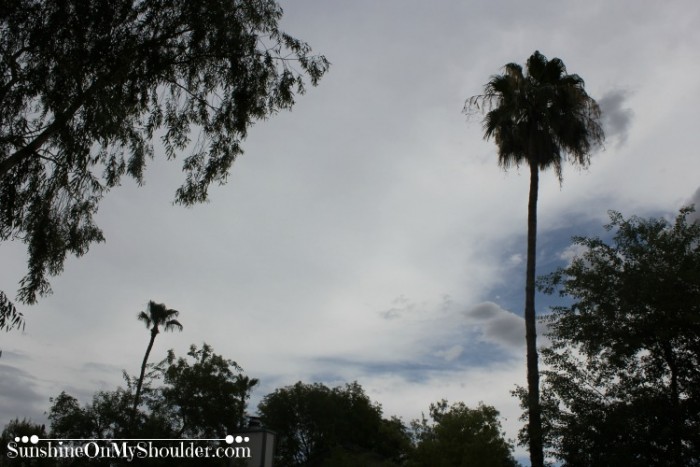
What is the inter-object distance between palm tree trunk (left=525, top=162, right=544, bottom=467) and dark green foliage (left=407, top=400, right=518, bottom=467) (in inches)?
316

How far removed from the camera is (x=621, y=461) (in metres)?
11.9

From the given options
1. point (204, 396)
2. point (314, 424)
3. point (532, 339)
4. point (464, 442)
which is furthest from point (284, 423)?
point (532, 339)

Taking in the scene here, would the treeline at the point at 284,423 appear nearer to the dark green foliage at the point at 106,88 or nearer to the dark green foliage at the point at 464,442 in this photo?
the dark green foliage at the point at 464,442

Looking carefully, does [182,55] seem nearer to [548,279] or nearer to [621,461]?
[548,279]

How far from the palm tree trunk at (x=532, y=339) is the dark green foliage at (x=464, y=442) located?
8.02 m

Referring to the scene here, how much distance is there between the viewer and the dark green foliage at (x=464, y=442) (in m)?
21.8

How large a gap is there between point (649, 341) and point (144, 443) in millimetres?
25025

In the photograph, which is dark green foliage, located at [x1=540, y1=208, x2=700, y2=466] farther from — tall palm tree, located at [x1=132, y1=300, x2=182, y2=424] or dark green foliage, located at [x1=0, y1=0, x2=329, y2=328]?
tall palm tree, located at [x1=132, y1=300, x2=182, y2=424]

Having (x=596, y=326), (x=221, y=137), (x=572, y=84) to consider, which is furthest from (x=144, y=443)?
(x=572, y=84)

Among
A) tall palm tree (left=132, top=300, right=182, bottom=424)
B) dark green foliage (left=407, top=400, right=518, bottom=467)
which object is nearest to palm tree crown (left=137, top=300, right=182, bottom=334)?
tall palm tree (left=132, top=300, right=182, bottom=424)

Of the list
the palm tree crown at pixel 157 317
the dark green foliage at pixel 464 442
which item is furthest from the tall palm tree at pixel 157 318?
the dark green foliage at pixel 464 442

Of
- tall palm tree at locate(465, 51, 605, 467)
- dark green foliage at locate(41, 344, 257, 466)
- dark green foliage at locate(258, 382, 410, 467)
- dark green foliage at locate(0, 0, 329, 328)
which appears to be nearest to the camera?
dark green foliage at locate(0, 0, 329, 328)

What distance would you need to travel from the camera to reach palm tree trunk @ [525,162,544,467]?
45.3 ft

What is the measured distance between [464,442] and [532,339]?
9.08 m
